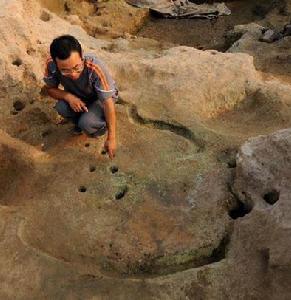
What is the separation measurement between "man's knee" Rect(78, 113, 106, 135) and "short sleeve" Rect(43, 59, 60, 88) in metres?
0.28

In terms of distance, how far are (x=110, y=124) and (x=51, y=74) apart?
0.49 m

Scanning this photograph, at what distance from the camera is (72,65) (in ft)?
9.98

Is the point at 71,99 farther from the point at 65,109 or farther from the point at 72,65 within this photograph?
the point at 72,65

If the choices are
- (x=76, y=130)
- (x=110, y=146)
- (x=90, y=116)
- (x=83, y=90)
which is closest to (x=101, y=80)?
(x=83, y=90)

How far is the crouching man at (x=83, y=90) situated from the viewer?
3.03 m

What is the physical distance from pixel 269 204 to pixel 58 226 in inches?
48.5

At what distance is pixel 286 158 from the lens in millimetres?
3027

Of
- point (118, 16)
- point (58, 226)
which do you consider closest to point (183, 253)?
point (58, 226)

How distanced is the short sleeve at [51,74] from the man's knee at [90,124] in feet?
0.92

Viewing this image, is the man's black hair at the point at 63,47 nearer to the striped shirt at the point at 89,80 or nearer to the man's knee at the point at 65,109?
the striped shirt at the point at 89,80

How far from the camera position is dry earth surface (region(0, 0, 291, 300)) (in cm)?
280

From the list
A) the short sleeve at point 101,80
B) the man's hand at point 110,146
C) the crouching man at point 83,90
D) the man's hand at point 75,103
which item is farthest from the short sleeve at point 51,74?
the man's hand at point 110,146

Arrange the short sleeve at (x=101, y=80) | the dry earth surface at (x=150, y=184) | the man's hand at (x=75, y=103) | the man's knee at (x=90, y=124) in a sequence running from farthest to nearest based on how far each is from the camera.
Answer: the man's knee at (x=90, y=124)
the man's hand at (x=75, y=103)
the short sleeve at (x=101, y=80)
the dry earth surface at (x=150, y=184)

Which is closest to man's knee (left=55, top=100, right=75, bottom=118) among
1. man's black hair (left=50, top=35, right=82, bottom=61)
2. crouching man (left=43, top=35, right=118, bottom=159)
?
crouching man (left=43, top=35, right=118, bottom=159)
